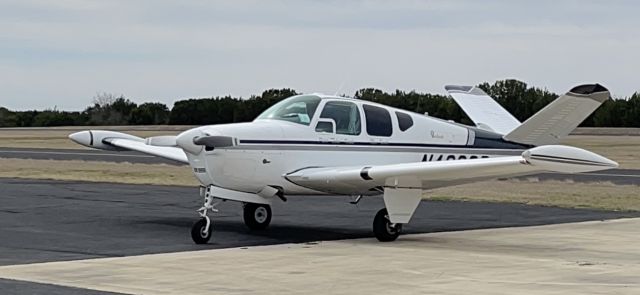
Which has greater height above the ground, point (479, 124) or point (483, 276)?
point (479, 124)

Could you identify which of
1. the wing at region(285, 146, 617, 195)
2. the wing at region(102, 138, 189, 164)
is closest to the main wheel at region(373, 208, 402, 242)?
the wing at region(285, 146, 617, 195)

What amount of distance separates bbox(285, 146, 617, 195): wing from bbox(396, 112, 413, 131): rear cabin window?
1.16 meters

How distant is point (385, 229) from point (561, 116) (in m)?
2.90

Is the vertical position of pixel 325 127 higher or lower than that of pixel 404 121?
lower

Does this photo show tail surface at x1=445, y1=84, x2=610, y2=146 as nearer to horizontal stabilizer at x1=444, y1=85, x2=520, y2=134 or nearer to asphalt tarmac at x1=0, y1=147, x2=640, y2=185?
horizontal stabilizer at x1=444, y1=85, x2=520, y2=134

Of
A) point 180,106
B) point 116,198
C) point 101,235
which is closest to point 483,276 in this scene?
point 101,235

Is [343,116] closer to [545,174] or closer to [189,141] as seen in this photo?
[189,141]

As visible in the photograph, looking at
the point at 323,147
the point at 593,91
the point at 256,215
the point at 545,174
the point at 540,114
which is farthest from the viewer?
the point at 545,174

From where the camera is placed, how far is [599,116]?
93.1m

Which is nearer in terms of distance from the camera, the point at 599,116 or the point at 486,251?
the point at 486,251

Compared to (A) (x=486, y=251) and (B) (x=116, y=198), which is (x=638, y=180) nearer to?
(B) (x=116, y=198)

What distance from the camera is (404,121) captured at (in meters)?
17.2

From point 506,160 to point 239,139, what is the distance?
3643mm

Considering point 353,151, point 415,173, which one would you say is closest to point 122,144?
point 353,151
